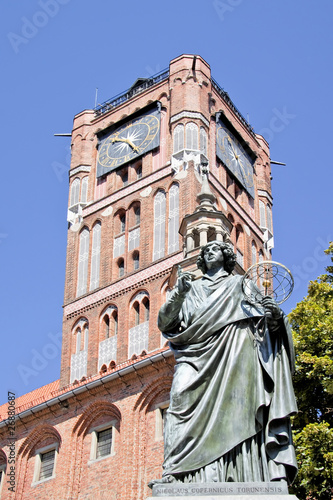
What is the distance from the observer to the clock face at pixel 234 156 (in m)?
39.0

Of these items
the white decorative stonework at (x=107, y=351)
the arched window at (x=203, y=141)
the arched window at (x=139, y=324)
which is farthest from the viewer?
the arched window at (x=203, y=141)

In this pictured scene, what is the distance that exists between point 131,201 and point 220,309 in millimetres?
32950

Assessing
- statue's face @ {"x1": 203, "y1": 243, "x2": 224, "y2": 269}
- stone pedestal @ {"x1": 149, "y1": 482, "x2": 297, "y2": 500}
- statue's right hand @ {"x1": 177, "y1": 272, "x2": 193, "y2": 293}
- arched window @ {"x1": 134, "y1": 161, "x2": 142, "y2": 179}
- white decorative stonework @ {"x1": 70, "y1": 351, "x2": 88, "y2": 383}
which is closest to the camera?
stone pedestal @ {"x1": 149, "y1": 482, "x2": 297, "y2": 500}

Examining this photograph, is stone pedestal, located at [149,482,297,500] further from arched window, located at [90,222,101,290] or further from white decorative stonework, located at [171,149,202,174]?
white decorative stonework, located at [171,149,202,174]

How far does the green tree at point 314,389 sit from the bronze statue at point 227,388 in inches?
352

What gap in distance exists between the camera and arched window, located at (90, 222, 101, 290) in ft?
119

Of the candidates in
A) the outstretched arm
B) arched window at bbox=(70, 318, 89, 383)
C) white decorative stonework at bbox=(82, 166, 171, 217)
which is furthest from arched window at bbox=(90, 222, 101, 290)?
the outstretched arm

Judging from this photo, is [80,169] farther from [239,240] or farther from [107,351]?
[107,351]

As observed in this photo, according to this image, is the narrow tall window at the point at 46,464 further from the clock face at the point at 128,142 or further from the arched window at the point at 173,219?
the clock face at the point at 128,142

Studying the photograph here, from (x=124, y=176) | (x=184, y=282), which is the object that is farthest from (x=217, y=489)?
(x=124, y=176)

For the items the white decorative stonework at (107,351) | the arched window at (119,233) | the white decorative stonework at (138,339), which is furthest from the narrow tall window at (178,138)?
the white decorative stonework at (107,351)

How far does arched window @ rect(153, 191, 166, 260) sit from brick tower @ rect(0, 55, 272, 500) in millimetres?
53

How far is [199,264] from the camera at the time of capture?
535 cm

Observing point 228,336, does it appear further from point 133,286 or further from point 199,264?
point 133,286
